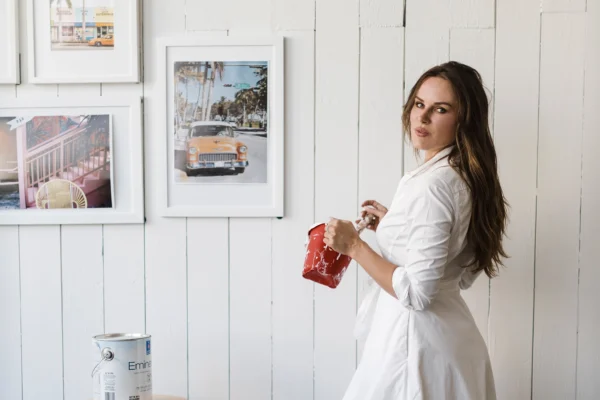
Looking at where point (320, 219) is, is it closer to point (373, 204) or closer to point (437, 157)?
point (373, 204)

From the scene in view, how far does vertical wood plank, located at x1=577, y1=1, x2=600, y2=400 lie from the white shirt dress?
555 mm

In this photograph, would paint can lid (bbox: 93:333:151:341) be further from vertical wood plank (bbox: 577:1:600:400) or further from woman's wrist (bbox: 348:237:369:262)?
vertical wood plank (bbox: 577:1:600:400)

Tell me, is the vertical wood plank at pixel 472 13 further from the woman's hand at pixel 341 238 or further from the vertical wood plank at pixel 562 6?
the woman's hand at pixel 341 238

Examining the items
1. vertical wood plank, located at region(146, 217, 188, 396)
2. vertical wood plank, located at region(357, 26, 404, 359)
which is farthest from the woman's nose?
vertical wood plank, located at region(146, 217, 188, 396)

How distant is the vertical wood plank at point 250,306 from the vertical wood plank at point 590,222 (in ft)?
2.87

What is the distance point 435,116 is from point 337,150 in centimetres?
46

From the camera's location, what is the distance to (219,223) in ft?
6.25

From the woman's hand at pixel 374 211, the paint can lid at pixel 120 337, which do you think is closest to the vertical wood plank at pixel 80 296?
the paint can lid at pixel 120 337

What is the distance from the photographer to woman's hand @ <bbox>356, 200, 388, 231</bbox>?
5.56 ft

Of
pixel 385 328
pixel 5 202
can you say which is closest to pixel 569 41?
pixel 385 328

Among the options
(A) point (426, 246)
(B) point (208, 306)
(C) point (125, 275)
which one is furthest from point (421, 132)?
(C) point (125, 275)

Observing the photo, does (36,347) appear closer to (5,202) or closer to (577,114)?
(5,202)

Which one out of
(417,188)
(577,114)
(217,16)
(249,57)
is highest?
(217,16)

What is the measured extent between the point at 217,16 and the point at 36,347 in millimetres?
1077
